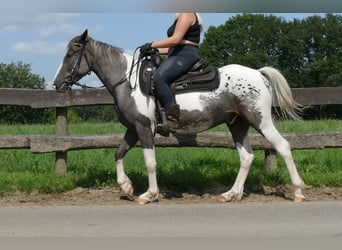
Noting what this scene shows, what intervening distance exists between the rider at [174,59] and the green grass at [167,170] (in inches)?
51.2

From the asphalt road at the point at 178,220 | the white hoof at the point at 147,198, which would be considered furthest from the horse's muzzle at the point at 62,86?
the white hoof at the point at 147,198

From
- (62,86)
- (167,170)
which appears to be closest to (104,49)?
(62,86)

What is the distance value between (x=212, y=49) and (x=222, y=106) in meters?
72.8

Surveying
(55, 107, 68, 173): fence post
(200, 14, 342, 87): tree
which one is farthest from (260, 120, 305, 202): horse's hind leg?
(200, 14, 342, 87): tree

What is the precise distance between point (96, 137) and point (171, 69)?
1.85 meters

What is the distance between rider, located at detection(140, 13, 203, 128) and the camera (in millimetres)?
6480

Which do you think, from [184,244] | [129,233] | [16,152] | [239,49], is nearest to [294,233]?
[184,244]

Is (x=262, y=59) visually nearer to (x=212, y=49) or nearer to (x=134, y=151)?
(x=212, y=49)

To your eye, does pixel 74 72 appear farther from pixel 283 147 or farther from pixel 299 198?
pixel 299 198

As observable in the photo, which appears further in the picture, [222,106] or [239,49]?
[239,49]

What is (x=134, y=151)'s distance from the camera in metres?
10.2

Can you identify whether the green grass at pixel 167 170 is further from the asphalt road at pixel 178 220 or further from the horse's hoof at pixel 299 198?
the asphalt road at pixel 178 220

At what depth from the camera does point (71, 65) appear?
22.6 feet

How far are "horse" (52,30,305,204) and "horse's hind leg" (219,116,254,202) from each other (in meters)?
0.01
